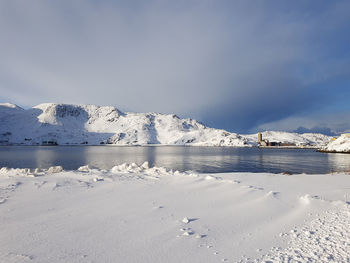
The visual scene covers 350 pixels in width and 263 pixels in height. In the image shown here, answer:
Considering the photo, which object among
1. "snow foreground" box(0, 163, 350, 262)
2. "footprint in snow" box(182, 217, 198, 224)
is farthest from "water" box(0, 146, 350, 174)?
"footprint in snow" box(182, 217, 198, 224)

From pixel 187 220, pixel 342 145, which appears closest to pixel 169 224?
pixel 187 220

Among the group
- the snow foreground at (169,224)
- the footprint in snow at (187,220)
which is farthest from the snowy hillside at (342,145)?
the footprint in snow at (187,220)

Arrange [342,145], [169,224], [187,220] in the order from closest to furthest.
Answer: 1. [169,224]
2. [187,220]
3. [342,145]

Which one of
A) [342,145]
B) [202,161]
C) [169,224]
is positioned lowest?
[202,161]

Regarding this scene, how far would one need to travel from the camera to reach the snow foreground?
5645 mm

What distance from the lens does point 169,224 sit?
25.3ft

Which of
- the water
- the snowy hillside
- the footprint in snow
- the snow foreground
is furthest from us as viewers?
the snowy hillside

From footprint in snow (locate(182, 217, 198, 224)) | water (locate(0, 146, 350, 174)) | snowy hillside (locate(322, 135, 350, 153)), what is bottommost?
water (locate(0, 146, 350, 174))

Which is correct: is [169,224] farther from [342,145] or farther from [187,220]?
[342,145]

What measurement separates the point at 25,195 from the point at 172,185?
8.64 meters

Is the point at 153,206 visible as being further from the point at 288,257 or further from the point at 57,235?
the point at 288,257

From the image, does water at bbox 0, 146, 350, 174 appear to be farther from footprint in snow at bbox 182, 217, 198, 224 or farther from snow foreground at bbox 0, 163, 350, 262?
footprint in snow at bbox 182, 217, 198, 224

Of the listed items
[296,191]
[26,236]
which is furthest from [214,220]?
[296,191]

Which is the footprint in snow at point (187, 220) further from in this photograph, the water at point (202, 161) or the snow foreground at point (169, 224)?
the water at point (202, 161)
